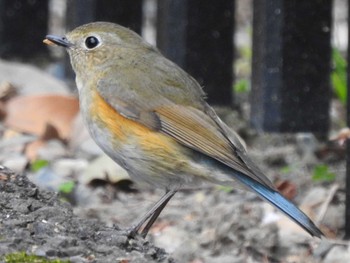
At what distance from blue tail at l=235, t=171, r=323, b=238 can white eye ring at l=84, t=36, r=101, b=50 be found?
97 cm

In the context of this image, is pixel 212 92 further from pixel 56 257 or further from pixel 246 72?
pixel 56 257

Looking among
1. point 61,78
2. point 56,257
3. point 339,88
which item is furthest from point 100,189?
point 56,257

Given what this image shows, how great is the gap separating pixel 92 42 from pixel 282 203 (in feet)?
4.07

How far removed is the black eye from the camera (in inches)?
213

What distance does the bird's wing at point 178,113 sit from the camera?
489cm

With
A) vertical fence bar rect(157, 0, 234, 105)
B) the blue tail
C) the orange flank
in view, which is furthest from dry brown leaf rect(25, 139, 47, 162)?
the blue tail

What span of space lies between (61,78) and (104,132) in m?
3.73

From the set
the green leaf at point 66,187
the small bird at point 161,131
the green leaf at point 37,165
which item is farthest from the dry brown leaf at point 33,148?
the small bird at point 161,131

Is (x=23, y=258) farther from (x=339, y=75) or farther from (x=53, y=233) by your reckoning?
(x=339, y=75)

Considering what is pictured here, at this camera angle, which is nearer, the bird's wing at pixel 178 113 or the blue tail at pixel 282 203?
the blue tail at pixel 282 203

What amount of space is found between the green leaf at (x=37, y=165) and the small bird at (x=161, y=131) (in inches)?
57.1

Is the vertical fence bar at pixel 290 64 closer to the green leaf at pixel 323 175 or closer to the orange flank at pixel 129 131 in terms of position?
the green leaf at pixel 323 175

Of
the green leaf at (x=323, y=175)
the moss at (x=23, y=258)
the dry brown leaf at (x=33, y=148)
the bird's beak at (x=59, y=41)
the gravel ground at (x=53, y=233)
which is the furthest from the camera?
the dry brown leaf at (x=33, y=148)

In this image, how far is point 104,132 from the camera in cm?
488
